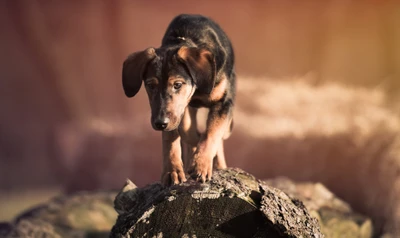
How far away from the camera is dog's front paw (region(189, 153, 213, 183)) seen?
237cm

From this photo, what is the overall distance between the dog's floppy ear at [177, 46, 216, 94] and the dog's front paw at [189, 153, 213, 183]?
1.23 ft

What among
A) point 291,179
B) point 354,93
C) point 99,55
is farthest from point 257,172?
point 99,55

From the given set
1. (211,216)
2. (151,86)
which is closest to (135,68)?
(151,86)

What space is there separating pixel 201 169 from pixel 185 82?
0.48m

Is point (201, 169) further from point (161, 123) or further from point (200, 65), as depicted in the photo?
point (200, 65)

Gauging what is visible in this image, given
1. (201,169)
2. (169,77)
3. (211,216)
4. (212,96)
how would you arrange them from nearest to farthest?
(211,216) → (169,77) → (201,169) → (212,96)

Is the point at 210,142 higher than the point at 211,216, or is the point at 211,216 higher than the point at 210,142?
the point at 210,142

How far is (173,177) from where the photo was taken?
2439mm

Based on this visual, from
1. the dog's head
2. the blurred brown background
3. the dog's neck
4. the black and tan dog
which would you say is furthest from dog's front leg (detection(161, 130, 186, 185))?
the blurred brown background

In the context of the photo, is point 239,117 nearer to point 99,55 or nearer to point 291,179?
point 291,179

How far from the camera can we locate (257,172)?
Answer: 19.5 ft

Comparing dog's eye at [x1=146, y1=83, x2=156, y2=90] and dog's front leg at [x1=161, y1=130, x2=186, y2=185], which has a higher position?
dog's eye at [x1=146, y1=83, x2=156, y2=90]

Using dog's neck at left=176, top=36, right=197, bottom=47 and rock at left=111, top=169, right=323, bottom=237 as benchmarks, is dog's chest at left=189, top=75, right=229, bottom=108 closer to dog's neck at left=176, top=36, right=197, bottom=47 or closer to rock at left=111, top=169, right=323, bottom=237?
dog's neck at left=176, top=36, right=197, bottom=47

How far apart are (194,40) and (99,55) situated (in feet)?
10.3
